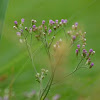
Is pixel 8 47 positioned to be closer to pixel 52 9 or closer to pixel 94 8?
pixel 52 9

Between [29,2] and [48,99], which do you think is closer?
[48,99]

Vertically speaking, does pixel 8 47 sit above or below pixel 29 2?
below

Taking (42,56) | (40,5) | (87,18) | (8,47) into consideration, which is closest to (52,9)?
(40,5)

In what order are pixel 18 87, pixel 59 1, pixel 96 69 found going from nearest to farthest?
pixel 18 87, pixel 96 69, pixel 59 1

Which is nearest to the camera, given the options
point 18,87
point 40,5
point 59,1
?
point 18,87

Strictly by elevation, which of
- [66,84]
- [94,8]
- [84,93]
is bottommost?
[84,93]

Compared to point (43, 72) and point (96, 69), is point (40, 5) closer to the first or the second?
point (96, 69)
